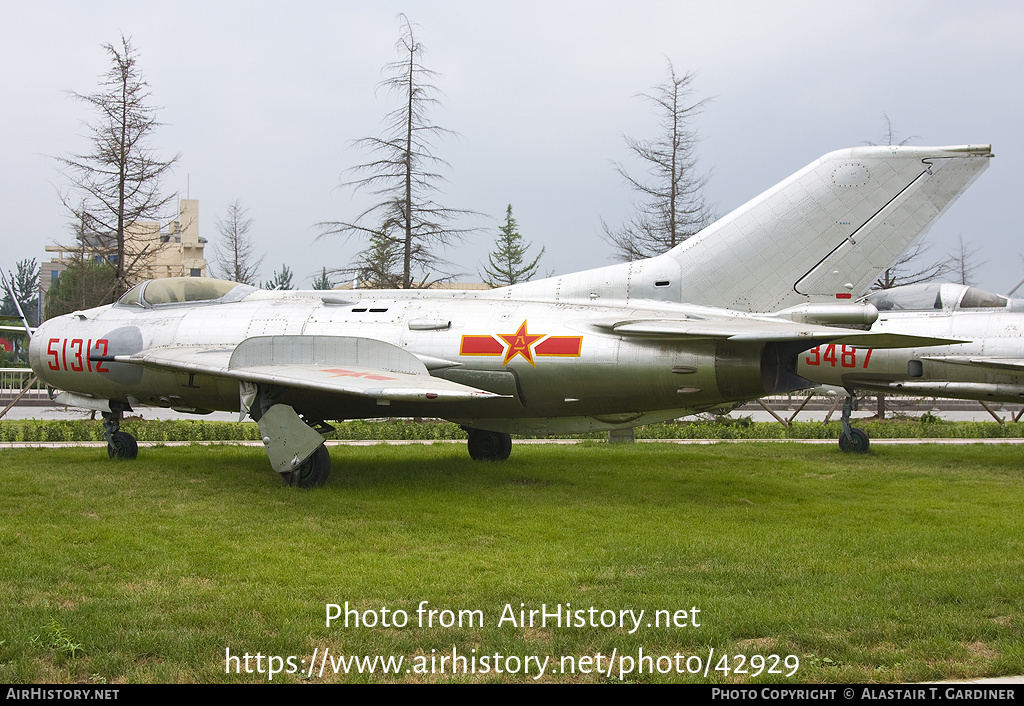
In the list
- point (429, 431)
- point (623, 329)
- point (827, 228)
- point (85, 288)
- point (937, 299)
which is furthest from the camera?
point (85, 288)

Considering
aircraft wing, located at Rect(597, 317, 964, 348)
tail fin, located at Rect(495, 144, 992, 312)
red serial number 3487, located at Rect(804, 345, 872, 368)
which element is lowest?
red serial number 3487, located at Rect(804, 345, 872, 368)

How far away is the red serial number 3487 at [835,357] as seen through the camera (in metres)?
14.6

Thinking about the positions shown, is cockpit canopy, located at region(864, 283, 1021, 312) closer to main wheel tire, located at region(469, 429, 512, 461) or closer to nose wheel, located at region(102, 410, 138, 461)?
main wheel tire, located at region(469, 429, 512, 461)

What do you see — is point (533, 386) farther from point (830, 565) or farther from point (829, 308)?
point (830, 565)

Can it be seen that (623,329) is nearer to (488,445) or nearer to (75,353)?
(488,445)

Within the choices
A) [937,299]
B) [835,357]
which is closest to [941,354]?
[937,299]

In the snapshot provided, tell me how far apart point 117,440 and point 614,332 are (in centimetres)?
863

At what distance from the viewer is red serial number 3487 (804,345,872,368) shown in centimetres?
1461

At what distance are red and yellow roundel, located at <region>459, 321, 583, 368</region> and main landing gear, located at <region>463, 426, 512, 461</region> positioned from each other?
9.84ft

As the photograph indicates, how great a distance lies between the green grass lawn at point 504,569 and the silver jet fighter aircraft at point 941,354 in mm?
2233

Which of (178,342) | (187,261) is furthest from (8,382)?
(178,342)

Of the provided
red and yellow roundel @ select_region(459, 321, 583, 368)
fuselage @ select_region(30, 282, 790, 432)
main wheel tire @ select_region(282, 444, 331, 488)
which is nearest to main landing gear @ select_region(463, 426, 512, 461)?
fuselage @ select_region(30, 282, 790, 432)

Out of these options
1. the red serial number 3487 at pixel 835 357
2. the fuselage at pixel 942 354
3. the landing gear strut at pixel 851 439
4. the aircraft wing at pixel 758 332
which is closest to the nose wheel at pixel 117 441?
the aircraft wing at pixel 758 332

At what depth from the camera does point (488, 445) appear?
13.5 metres
